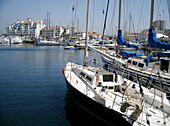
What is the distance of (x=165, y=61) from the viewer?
1752 cm

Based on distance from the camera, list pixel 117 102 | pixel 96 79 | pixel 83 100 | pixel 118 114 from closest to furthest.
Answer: pixel 118 114 < pixel 117 102 < pixel 83 100 < pixel 96 79

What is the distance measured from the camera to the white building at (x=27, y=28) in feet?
538

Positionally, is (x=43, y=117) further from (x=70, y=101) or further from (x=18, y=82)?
(x=18, y=82)

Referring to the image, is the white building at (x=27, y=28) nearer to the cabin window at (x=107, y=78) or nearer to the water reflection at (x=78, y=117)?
the water reflection at (x=78, y=117)

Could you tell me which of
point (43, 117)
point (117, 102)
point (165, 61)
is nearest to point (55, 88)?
point (43, 117)

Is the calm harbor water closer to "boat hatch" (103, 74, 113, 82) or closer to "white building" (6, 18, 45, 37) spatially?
"boat hatch" (103, 74, 113, 82)

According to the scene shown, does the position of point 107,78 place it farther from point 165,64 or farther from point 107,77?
point 165,64

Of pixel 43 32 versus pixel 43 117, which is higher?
pixel 43 32

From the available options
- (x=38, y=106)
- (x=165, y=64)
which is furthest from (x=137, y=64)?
(x=38, y=106)

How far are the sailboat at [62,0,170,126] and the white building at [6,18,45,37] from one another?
162219 millimetres

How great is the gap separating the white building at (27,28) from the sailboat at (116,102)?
162219 millimetres

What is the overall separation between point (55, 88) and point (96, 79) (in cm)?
772

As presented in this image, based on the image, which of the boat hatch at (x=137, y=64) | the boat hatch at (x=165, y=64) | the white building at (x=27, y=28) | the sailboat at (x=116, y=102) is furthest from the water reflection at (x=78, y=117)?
the white building at (x=27, y=28)

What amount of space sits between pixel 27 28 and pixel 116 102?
6963 inches
